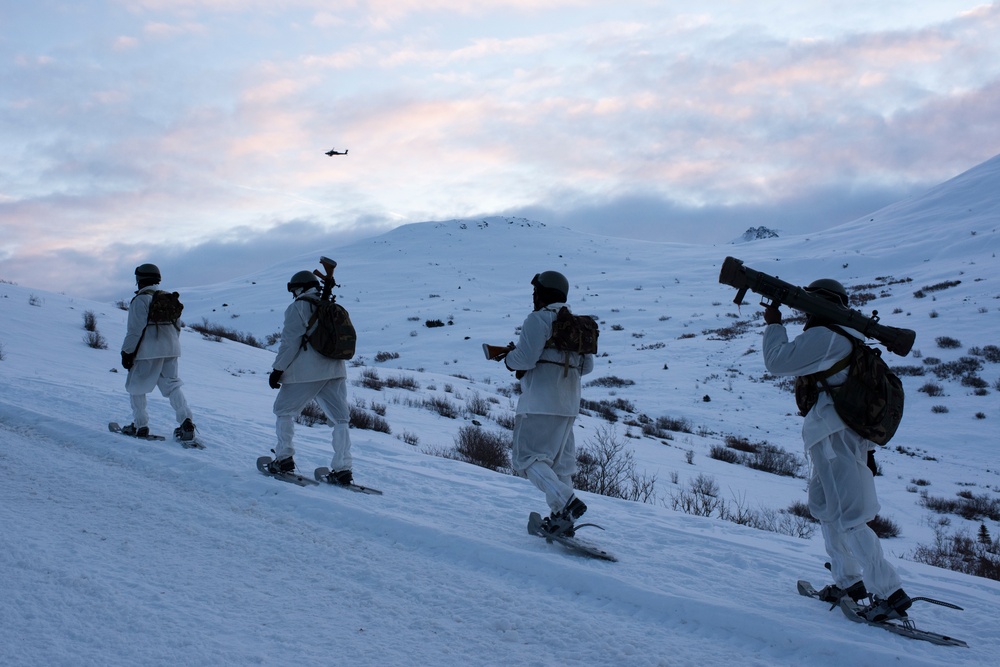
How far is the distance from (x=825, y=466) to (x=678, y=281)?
4744cm

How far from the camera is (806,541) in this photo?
6305mm

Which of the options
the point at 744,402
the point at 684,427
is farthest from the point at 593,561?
the point at 744,402

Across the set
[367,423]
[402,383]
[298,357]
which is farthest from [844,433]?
[402,383]

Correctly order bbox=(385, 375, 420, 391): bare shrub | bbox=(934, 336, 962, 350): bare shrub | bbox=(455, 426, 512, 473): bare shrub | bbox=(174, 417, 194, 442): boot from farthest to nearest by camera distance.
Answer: bbox=(934, 336, 962, 350): bare shrub, bbox=(385, 375, 420, 391): bare shrub, bbox=(455, 426, 512, 473): bare shrub, bbox=(174, 417, 194, 442): boot

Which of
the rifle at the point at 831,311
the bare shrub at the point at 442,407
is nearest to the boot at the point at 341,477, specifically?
the rifle at the point at 831,311

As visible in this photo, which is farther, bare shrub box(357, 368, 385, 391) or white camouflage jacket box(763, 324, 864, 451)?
bare shrub box(357, 368, 385, 391)

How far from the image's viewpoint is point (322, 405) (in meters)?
6.78

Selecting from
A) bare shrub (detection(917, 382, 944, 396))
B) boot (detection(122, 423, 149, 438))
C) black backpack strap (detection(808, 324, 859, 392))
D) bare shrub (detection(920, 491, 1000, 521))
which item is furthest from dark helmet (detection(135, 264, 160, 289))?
bare shrub (detection(917, 382, 944, 396))

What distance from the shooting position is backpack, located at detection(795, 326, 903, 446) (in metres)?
4.02

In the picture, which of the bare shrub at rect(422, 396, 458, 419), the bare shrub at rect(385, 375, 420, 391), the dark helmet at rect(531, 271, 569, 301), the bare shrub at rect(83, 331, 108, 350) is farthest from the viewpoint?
the bare shrub at rect(385, 375, 420, 391)

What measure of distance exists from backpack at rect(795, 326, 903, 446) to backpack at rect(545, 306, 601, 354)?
1669 millimetres

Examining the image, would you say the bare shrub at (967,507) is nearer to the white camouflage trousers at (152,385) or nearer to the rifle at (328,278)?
the rifle at (328,278)

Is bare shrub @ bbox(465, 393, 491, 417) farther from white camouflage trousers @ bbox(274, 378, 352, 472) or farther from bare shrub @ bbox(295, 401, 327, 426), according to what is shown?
white camouflage trousers @ bbox(274, 378, 352, 472)

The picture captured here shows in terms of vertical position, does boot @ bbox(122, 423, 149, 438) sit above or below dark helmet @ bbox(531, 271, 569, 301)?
below
